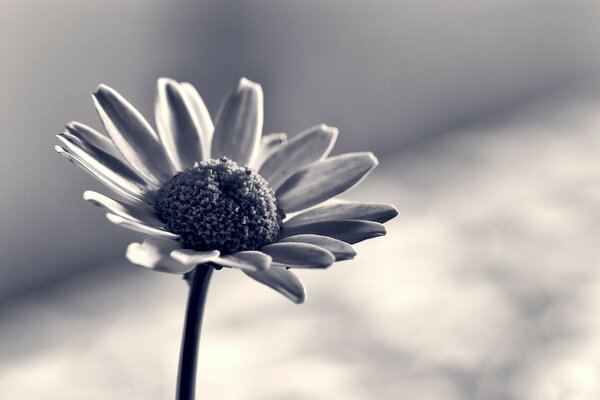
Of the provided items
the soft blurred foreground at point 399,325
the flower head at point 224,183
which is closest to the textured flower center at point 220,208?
Answer: the flower head at point 224,183

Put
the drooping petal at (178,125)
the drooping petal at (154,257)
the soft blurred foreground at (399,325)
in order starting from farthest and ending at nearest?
the soft blurred foreground at (399,325) → the drooping petal at (178,125) → the drooping petal at (154,257)

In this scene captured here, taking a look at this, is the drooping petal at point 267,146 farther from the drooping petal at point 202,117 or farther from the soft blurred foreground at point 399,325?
the soft blurred foreground at point 399,325

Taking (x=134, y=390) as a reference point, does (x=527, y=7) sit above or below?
above

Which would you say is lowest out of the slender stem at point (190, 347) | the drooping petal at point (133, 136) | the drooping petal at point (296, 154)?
the slender stem at point (190, 347)

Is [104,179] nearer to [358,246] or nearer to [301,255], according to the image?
[301,255]

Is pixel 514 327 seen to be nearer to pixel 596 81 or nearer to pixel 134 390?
pixel 134 390

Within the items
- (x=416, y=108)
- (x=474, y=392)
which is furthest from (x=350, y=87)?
(x=474, y=392)
